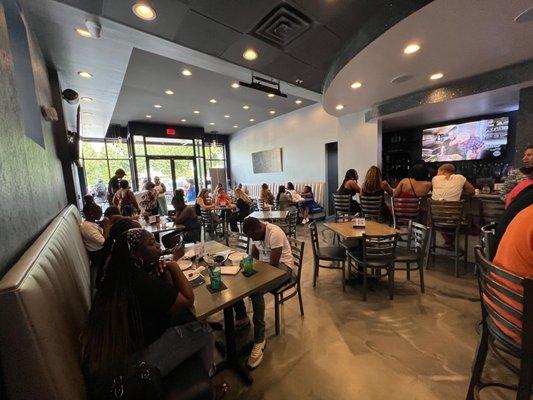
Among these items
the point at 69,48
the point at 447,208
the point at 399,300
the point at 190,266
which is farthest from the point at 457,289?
the point at 69,48

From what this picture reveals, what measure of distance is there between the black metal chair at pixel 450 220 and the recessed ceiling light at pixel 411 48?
202cm

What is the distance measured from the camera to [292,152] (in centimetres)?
886

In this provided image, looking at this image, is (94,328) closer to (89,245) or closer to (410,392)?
(410,392)

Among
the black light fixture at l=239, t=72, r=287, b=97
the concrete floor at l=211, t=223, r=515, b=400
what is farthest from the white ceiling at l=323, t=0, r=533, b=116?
the concrete floor at l=211, t=223, r=515, b=400

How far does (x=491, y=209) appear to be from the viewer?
3.23 m

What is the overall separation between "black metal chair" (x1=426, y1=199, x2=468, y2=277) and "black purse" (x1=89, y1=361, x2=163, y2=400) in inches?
148

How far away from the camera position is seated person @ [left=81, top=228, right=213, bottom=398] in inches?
41.3

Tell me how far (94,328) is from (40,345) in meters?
0.29

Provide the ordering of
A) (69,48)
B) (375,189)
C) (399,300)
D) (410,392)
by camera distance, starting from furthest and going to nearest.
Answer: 1. (375,189)
2. (69,48)
3. (399,300)
4. (410,392)

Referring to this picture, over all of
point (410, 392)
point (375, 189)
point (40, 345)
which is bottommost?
point (410, 392)

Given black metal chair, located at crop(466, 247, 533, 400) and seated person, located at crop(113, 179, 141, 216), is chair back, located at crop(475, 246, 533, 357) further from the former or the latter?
seated person, located at crop(113, 179, 141, 216)

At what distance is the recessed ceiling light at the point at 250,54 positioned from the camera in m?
3.36

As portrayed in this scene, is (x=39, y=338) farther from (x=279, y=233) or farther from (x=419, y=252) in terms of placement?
(x=419, y=252)

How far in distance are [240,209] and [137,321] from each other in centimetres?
447
